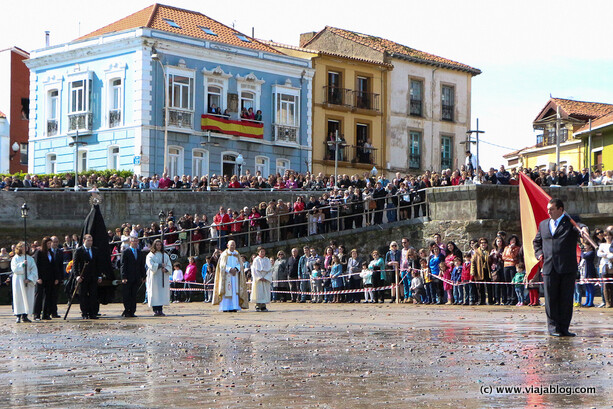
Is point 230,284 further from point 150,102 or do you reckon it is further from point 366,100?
point 366,100

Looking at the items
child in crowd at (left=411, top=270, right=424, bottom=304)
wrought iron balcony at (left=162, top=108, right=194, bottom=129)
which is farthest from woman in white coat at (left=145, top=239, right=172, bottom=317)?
wrought iron balcony at (left=162, top=108, right=194, bottom=129)

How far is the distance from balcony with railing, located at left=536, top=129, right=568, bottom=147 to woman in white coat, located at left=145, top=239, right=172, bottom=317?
40.6 metres

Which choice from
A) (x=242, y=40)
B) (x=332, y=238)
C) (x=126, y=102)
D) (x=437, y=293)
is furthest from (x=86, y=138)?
(x=437, y=293)

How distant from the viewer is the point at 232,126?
1969 inches

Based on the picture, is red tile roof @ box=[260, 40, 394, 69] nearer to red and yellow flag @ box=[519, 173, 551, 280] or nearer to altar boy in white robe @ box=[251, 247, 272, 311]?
altar boy in white robe @ box=[251, 247, 272, 311]

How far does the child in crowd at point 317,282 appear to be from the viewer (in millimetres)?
30578

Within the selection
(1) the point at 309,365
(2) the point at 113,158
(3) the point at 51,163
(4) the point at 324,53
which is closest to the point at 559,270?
(1) the point at 309,365

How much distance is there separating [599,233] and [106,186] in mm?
21167

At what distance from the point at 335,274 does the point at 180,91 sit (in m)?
20.9

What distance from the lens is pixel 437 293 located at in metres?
27.0

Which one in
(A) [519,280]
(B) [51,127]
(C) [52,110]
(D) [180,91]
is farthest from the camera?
(C) [52,110]

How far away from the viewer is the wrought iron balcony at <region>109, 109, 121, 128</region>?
157 feet

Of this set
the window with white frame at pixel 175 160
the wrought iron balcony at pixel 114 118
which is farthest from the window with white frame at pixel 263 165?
the wrought iron balcony at pixel 114 118

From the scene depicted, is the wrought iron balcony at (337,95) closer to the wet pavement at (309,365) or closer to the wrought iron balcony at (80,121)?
the wrought iron balcony at (80,121)
